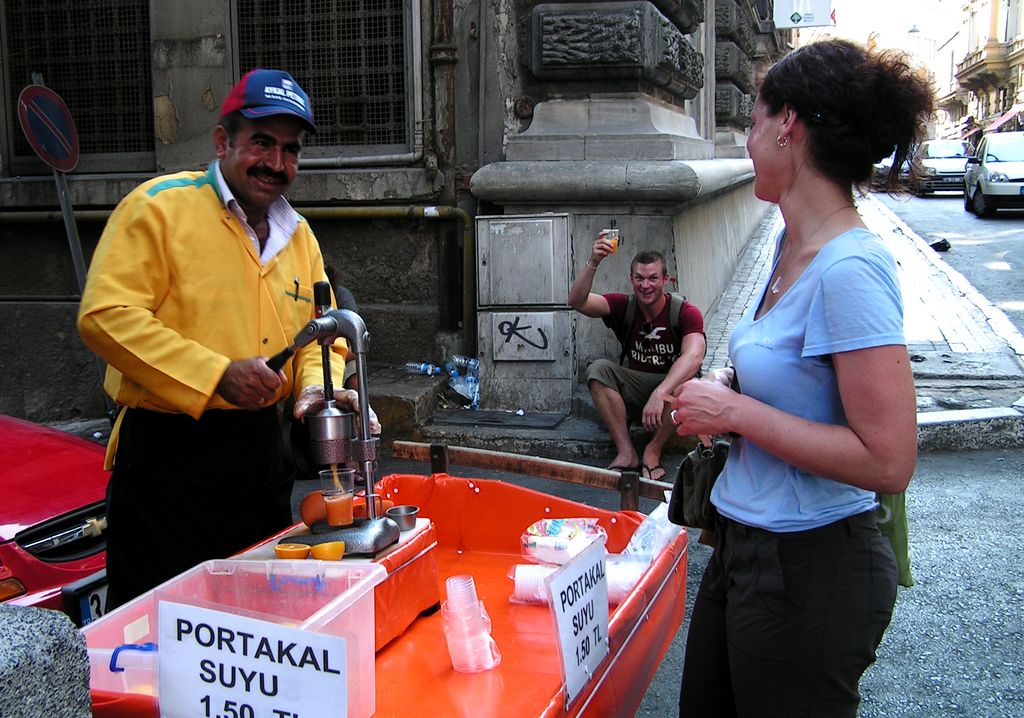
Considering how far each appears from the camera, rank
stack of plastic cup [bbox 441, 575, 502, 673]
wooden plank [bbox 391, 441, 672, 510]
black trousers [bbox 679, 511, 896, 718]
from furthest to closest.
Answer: wooden plank [bbox 391, 441, 672, 510], stack of plastic cup [bbox 441, 575, 502, 673], black trousers [bbox 679, 511, 896, 718]

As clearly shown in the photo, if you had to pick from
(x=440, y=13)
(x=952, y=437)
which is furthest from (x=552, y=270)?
(x=952, y=437)

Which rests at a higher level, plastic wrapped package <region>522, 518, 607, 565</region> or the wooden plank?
the wooden plank

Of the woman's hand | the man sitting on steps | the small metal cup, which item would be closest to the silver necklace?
the woman's hand

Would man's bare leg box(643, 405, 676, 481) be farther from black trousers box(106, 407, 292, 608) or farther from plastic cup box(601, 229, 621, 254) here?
black trousers box(106, 407, 292, 608)

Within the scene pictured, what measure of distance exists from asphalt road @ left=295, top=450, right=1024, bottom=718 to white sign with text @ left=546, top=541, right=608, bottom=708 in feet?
4.38

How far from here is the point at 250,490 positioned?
273 centimetres

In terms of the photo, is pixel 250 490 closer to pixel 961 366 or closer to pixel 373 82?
pixel 373 82

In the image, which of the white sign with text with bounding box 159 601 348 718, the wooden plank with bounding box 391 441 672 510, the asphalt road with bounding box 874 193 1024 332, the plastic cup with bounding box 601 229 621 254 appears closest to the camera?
the white sign with text with bounding box 159 601 348 718

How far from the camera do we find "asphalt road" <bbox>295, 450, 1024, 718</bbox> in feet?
11.4

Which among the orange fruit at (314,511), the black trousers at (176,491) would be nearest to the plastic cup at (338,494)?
the orange fruit at (314,511)

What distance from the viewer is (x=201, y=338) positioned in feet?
8.38

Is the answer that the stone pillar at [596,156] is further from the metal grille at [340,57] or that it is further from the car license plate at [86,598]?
the car license plate at [86,598]

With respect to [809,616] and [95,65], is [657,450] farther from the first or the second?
[95,65]

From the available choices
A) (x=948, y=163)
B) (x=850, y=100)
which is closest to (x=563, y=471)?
(x=850, y=100)
